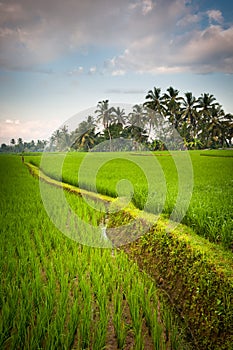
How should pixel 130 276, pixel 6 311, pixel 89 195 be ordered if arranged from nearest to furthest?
pixel 6 311 → pixel 130 276 → pixel 89 195

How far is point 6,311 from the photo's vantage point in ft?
5.85

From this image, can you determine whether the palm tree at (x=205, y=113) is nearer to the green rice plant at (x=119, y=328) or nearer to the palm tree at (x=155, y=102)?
the palm tree at (x=155, y=102)

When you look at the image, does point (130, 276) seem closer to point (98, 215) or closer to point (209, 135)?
point (98, 215)

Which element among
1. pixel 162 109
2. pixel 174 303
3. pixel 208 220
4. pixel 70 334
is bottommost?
pixel 174 303

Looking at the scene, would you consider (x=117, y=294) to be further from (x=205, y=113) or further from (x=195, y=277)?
(x=205, y=113)

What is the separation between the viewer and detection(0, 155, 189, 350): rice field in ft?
5.52

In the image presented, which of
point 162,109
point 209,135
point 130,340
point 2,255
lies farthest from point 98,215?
point 209,135

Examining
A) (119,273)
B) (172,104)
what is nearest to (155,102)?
(172,104)

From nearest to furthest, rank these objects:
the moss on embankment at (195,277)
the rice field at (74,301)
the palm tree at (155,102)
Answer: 1. the rice field at (74,301)
2. the moss on embankment at (195,277)
3. the palm tree at (155,102)

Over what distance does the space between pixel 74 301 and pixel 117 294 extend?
332 millimetres

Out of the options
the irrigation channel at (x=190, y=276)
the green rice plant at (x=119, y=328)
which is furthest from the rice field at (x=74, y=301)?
the irrigation channel at (x=190, y=276)

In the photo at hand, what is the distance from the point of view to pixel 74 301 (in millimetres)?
1979

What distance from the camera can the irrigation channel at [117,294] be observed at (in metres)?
1.72

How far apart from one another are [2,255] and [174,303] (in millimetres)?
1647
